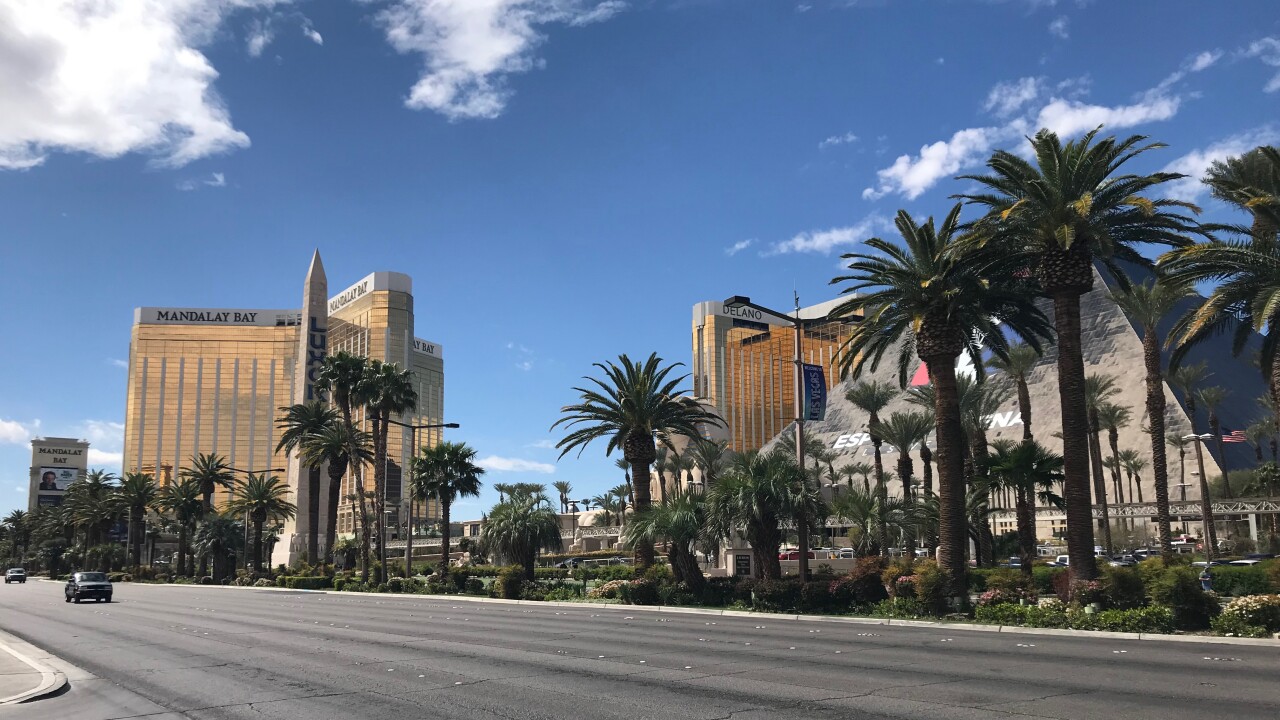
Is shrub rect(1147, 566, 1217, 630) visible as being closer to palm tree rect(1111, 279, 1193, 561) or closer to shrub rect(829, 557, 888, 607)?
shrub rect(829, 557, 888, 607)

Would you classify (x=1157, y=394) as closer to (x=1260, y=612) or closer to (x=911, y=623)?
(x=911, y=623)

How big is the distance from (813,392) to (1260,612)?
1526 cm

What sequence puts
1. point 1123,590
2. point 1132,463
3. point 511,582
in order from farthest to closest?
point 1132,463
point 511,582
point 1123,590

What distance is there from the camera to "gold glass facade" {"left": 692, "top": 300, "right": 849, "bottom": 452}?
164 m

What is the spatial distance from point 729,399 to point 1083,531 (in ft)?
457

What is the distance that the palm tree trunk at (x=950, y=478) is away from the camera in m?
27.7

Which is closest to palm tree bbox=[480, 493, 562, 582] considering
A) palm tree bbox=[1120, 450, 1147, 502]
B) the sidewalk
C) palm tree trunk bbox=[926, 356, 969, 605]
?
palm tree trunk bbox=[926, 356, 969, 605]

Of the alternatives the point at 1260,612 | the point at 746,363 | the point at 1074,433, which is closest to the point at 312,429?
the point at 1074,433

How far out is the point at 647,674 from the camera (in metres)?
15.5

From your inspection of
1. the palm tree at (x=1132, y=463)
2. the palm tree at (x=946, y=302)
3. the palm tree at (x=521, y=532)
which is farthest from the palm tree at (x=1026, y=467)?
the palm tree at (x=1132, y=463)

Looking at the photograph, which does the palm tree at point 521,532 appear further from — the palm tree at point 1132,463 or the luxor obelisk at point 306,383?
the palm tree at point 1132,463

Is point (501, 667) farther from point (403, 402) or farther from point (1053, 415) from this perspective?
point (1053, 415)

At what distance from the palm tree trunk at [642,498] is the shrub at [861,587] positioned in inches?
455

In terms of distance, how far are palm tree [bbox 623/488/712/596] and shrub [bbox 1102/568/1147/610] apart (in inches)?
536
